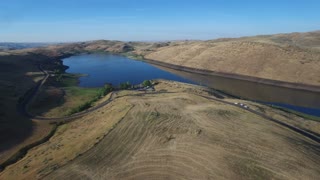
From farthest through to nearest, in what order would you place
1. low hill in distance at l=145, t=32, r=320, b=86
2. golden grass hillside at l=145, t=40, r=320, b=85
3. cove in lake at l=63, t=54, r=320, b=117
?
low hill in distance at l=145, t=32, r=320, b=86 → golden grass hillside at l=145, t=40, r=320, b=85 → cove in lake at l=63, t=54, r=320, b=117

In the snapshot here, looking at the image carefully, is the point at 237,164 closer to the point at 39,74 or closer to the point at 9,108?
the point at 9,108

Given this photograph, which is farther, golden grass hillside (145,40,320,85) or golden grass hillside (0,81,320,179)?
golden grass hillside (145,40,320,85)

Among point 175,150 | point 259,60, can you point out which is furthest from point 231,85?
point 175,150

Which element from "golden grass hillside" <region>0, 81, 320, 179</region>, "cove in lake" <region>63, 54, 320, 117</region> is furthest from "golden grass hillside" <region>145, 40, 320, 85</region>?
"golden grass hillside" <region>0, 81, 320, 179</region>

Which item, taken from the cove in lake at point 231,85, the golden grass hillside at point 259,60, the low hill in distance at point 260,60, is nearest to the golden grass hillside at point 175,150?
the cove in lake at point 231,85

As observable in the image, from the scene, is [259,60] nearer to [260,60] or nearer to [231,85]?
[260,60]

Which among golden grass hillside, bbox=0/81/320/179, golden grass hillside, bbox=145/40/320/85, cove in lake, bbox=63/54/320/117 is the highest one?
golden grass hillside, bbox=0/81/320/179

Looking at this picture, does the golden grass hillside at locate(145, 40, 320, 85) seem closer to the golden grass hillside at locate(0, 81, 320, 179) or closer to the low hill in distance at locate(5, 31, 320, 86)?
the low hill in distance at locate(5, 31, 320, 86)
